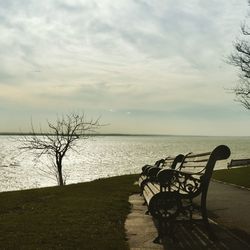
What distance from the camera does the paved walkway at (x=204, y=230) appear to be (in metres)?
6.10

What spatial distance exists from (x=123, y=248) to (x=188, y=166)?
2.35 meters

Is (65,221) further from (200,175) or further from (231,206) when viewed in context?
(231,206)

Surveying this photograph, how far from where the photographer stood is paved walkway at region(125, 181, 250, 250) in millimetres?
6098

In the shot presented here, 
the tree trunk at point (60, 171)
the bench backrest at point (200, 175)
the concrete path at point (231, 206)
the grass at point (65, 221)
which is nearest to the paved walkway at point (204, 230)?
the concrete path at point (231, 206)

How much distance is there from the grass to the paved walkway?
0.23 meters

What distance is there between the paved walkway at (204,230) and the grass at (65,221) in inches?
8.9

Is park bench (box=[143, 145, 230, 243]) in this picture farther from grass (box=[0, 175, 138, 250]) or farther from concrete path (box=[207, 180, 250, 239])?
concrete path (box=[207, 180, 250, 239])

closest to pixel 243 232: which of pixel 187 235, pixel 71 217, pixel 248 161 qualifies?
pixel 187 235

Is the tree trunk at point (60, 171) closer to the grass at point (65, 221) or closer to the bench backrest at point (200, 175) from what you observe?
the grass at point (65, 221)

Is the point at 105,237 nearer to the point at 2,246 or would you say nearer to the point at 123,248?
the point at 123,248

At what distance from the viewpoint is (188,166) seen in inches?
305

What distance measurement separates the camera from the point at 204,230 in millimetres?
7023

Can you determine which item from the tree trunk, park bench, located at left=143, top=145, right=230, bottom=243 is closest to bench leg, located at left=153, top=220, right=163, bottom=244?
park bench, located at left=143, top=145, right=230, bottom=243

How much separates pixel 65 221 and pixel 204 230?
2488 millimetres
